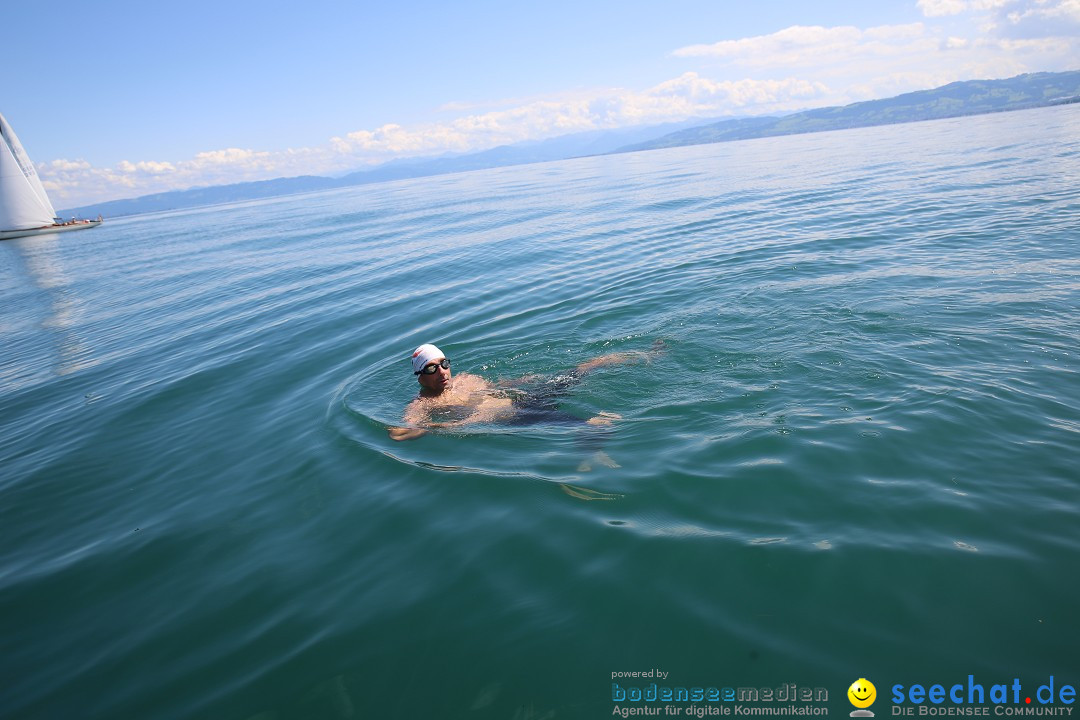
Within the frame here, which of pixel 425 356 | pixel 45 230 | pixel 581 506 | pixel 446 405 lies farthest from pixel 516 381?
pixel 45 230

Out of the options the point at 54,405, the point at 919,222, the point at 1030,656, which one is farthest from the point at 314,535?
the point at 919,222

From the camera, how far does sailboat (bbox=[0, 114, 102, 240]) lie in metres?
76.7

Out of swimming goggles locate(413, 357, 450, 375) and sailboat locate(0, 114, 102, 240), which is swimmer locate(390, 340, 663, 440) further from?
sailboat locate(0, 114, 102, 240)

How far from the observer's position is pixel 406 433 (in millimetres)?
8164

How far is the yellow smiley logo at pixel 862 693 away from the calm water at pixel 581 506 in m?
0.05

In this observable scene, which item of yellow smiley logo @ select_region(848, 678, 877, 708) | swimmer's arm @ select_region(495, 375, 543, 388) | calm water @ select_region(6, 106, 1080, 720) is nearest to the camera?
yellow smiley logo @ select_region(848, 678, 877, 708)

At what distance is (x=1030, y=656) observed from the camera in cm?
363

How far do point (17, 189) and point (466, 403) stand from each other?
110372mm

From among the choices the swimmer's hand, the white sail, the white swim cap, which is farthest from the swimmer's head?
the white sail

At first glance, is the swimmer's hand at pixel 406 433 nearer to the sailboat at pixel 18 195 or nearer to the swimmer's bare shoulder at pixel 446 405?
the swimmer's bare shoulder at pixel 446 405

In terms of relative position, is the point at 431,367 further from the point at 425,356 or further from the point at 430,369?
the point at 425,356

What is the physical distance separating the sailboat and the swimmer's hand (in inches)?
4196

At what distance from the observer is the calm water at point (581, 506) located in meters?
4.14

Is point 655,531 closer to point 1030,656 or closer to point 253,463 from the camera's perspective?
point 1030,656
